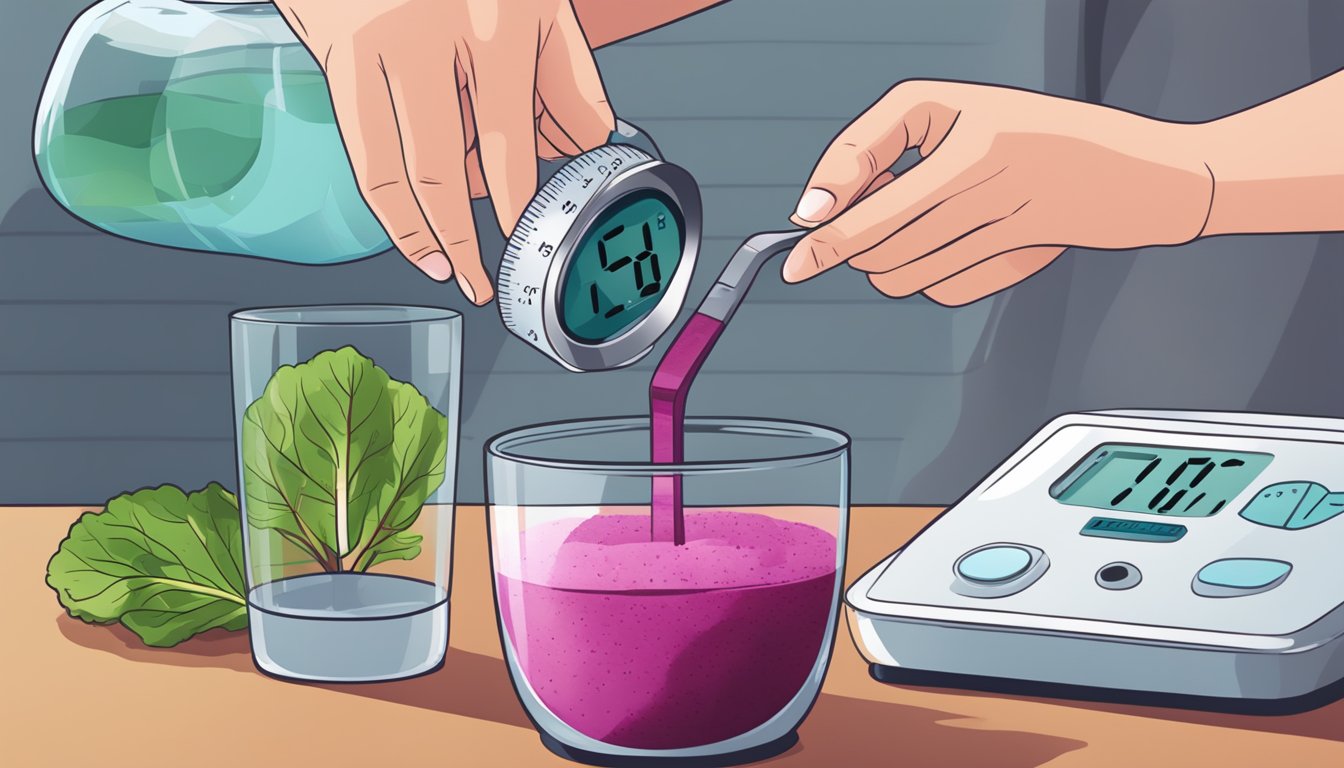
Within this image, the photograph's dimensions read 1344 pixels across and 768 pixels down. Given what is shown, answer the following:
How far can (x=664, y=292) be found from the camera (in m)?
0.58

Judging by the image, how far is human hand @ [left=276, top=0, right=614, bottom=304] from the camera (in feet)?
2.38

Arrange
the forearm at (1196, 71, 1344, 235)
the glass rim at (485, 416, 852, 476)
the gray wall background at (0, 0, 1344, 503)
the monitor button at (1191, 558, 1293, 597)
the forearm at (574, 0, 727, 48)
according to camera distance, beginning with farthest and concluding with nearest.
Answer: the gray wall background at (0, 0, 1344, 503), the forearm at (574, 0, 727, 48), the forearm at (1196, 71, 1344, 235), the monitor button at (1191, 558, 1293, 597), the glass rim at (485, 416, 852, 476)

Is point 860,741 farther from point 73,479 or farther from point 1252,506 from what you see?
point 73,479

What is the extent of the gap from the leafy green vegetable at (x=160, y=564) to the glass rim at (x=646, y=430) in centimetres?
21

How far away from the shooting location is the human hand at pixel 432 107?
0.73 meters

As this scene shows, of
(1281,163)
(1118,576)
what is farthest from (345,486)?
(1281,163)

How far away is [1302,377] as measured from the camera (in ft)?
6.11

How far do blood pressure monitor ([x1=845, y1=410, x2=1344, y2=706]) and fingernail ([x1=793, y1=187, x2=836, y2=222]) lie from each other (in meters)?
0.16

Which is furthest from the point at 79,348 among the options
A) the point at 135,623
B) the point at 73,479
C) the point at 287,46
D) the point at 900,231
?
the point at 900,231

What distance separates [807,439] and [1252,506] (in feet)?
0.76

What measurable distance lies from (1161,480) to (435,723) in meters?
0.37

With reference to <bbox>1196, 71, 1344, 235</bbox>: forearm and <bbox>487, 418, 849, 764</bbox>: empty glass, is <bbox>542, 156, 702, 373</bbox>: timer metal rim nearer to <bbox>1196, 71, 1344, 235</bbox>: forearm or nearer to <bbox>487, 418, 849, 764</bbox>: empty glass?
<bbox>487, 418, 849, 764</bbox>: empty glass

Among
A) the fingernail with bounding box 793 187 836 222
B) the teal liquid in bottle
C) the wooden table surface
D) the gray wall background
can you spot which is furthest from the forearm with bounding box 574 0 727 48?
the wooden table surface

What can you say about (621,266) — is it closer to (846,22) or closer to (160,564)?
(160,564)
